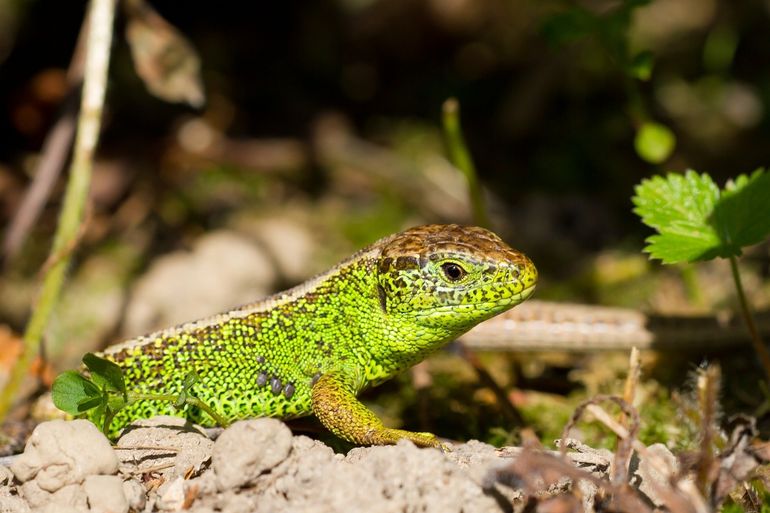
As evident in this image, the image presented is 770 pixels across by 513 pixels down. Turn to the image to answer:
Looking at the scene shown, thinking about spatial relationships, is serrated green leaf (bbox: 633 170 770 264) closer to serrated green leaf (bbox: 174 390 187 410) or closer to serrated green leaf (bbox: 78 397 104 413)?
serrated green leaf (bbox: 174 390 187 410)

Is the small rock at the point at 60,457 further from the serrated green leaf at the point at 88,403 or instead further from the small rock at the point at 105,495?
the serrated green leaf at the point at 88,403

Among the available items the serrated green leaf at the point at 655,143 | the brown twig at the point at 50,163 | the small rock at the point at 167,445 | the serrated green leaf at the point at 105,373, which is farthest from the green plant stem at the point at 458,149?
the serrated green leaf at the point at 105,373

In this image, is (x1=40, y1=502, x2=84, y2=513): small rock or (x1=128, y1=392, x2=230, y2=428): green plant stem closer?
(x1=40, y1=502, x2=84, y2=513): small rock

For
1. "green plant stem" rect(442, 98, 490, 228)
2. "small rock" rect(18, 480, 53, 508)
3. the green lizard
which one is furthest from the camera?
"green plant stem" rect(442, 98, 490, 228)

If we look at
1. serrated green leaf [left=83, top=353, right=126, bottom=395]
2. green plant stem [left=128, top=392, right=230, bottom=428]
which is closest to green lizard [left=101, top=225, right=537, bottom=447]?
green plant stem [left=128, top=392, right=230, bottom=428]

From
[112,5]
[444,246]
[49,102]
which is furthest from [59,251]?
[49,102]

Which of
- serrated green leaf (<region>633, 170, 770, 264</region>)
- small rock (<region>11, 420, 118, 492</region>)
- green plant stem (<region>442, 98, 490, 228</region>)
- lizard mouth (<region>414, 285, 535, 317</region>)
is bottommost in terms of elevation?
small rock (<region>11, 420, 118, 492</region>)
